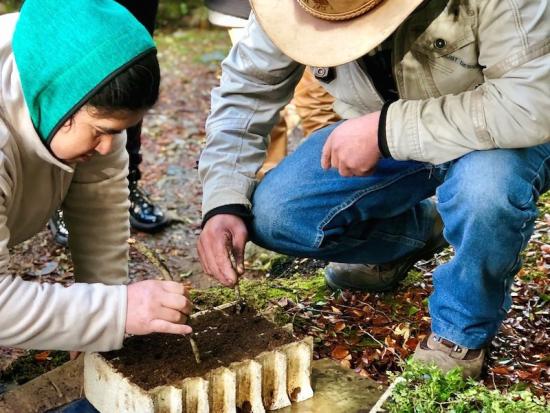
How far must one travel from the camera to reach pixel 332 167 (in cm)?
316

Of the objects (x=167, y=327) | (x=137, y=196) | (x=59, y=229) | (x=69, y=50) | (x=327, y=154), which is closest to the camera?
(x=69, y=50)

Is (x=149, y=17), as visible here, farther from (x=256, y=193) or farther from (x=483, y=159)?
(x=483, y=159)

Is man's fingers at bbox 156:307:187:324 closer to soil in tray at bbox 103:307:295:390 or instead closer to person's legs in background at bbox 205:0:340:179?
soil in tray at bbox 103:307:295:390

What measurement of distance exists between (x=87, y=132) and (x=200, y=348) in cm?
80

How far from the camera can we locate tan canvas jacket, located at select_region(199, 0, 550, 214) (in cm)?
260

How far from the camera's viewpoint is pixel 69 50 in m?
2.44

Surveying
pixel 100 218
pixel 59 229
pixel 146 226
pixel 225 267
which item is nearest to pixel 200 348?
pixel 225 267

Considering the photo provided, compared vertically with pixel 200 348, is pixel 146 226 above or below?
below

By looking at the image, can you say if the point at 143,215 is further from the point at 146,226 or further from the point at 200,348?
the point at 200,348

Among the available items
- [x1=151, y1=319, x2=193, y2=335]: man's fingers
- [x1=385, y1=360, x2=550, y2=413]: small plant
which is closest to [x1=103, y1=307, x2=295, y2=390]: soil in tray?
[x1=151, y1=319, x2=193, y2=335]: man's fingers

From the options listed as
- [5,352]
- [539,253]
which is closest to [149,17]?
[5,352]

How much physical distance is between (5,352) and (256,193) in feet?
4.01

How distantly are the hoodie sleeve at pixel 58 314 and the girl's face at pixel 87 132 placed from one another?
257mm

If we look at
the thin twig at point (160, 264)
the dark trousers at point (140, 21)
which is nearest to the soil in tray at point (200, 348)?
the thin twig at point (160, 264)
